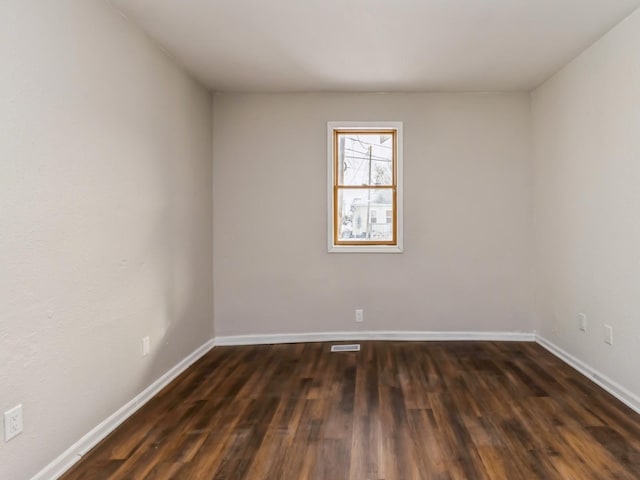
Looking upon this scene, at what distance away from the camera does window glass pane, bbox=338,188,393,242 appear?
4254mm

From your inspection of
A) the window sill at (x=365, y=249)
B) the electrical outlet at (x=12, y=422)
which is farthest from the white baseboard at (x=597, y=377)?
the electrical outlet at (x=12, y=422)

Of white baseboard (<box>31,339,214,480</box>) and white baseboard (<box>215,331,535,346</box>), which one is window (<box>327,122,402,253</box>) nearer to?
white baseboard (<box>215,331,535,346</box>)

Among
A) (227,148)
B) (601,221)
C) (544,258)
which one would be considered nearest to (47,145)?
(227,148)

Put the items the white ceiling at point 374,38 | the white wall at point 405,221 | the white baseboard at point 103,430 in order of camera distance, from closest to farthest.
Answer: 1. the white baseboard at point 103,430
2. the white ceiling at point 374,38
3. the white wall at point 405,221

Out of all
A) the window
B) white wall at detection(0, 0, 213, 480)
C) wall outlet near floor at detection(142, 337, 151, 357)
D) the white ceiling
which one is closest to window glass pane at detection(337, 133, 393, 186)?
the window

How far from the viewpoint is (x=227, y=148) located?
13.7 feet

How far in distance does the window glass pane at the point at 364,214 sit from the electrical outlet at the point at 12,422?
3.07 metres

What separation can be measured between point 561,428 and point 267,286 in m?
2.80

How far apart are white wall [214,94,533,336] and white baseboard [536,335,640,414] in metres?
0.46

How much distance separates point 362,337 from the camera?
13.8 ft

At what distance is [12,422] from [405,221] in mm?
3483

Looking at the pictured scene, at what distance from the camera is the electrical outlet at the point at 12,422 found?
1.67 m

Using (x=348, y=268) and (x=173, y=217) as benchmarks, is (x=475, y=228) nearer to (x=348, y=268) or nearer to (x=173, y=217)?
(x=348, y=268)

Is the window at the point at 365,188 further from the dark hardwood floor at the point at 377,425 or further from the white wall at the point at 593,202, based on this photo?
the white wall at the point at 593,202
